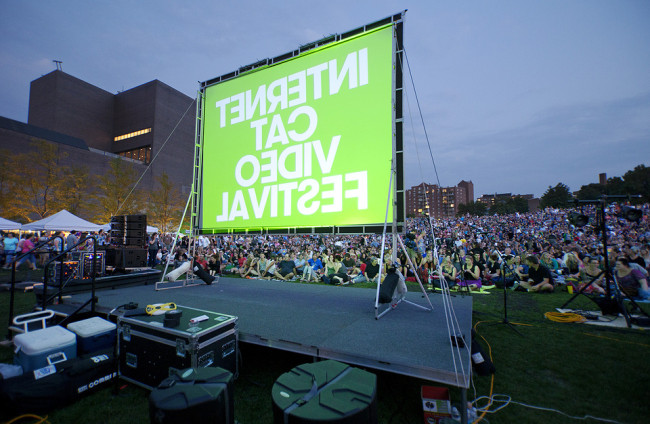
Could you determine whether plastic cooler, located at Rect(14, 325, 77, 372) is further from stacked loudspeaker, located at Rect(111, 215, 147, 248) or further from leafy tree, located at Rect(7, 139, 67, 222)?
leafy tree, located at Rect(7, 139, 67, 222)

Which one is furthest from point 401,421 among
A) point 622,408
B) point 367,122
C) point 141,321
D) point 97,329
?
point 367,122

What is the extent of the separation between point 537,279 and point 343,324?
8.55 m

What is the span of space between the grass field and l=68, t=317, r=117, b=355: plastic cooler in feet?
2.29

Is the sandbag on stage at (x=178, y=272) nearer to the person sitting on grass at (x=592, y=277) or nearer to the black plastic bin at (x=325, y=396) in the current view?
the black plastic bin at (x=325, y=396)

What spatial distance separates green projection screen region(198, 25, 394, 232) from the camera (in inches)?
225

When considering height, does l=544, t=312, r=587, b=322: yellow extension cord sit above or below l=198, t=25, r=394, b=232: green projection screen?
below

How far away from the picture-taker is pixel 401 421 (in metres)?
2.64

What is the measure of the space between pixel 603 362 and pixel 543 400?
71.3 inches

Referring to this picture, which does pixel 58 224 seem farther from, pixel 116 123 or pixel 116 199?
pixel 116 123

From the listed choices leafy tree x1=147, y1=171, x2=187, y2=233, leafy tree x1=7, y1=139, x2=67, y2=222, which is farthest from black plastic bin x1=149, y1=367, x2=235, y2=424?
leafy tree x1=147, y1=171, x2=187, y2=233

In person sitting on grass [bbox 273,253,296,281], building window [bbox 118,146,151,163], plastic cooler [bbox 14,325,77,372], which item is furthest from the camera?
building window [bbox 118,146,151,163]

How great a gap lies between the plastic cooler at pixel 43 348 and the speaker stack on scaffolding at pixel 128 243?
516cm

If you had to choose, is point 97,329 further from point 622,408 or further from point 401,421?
point 622,408

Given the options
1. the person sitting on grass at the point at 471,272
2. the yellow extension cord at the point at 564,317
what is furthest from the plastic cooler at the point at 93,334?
the person sitting on grass at the point at 471,272
